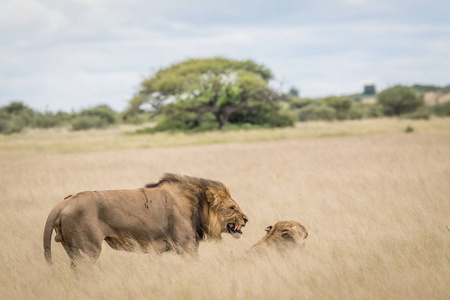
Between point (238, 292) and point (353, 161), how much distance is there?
44.2 feet

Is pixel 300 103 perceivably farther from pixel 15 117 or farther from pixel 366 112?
pixel 15 117

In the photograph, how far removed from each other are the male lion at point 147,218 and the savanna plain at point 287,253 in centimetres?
22

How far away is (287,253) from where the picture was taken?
215 inches

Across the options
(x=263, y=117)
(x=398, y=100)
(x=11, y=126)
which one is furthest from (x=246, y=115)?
(x=398, y=100)

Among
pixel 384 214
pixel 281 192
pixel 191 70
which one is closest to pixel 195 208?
pixel 384 214

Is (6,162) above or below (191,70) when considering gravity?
below

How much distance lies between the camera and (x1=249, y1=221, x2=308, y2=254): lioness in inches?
217

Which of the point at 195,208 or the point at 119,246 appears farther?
the point at 195,208

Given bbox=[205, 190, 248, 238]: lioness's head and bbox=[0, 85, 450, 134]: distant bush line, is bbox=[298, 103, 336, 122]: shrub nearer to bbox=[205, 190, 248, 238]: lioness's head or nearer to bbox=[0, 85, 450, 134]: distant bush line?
bbox=[0, 85, 450, 134]: distant bush line

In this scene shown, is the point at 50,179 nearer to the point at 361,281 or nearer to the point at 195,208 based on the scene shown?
the point at 195,208

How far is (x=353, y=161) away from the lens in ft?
56.8

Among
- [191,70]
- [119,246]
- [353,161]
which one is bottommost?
[353,161]

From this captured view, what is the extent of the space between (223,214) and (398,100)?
71.5 meters

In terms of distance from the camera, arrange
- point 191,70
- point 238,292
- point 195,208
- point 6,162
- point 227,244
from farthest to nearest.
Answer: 1. point 191,70
2. point 6,162
3. point 227,244
4. point 195,208
5. point 238,292
